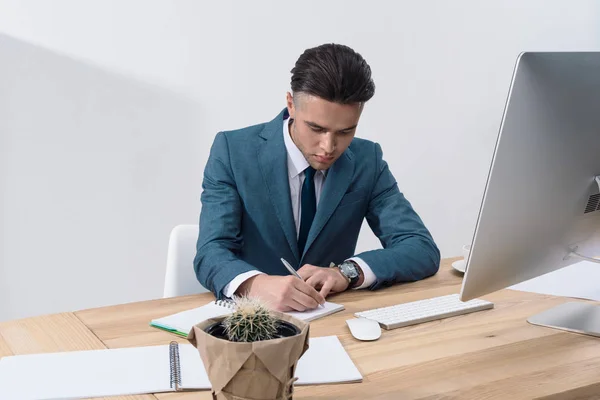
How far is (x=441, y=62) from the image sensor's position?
3535 millimetres

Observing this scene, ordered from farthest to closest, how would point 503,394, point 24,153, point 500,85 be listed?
point 500,85, point 24,153, point 503,394

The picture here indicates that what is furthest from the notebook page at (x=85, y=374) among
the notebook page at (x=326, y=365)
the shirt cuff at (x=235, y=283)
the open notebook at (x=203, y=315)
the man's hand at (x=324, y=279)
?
the man's hand at (x=324, y=279)

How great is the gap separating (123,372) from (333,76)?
3.09 ft

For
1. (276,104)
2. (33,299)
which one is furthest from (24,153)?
(276,104)

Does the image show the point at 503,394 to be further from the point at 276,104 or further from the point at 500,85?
the point at 500,85

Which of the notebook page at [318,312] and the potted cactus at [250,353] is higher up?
the potted cactus at [250,353]

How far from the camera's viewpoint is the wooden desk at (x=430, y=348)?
1.10m

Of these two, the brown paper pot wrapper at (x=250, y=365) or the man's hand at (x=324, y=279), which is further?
the man's hand at (x=324, y=279)

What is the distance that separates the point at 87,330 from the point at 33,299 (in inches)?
62.4

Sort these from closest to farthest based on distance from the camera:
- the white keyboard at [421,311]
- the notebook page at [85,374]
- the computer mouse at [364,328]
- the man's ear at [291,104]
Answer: the notebook page at [85,374]
the computer mouse at [364,328]
the white keyboard at [421,311]
the man's ear at [291,104]

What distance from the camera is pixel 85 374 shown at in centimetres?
111

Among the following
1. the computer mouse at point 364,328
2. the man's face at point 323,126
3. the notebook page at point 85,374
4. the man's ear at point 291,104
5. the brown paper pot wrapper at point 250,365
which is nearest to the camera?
the brown paper pot wrapper at point 250,365

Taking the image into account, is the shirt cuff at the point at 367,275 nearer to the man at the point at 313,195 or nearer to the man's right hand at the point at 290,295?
the man at the point at 313,195

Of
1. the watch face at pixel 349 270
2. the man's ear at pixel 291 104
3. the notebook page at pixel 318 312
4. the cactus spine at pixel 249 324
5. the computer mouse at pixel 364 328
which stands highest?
the man's ear at pixel 291 104
